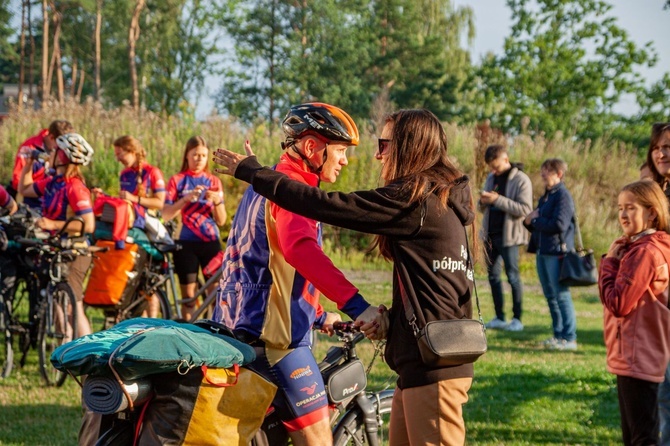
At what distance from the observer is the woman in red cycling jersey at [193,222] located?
10016 millimetres

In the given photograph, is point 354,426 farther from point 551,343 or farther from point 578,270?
point 551,343

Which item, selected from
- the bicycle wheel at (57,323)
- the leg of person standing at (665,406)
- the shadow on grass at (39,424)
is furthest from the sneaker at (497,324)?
the leg of person standing at (665,406)

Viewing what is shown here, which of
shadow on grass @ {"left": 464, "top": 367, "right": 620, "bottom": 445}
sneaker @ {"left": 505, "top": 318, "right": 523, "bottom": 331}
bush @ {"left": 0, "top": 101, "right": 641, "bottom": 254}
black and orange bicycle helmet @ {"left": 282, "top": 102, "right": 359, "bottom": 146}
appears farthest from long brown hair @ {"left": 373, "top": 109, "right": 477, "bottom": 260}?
bush @ {"left": 0, "top": 101, "right": 641, "bottom": 254}

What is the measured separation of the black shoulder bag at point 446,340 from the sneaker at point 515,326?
8.66 meters

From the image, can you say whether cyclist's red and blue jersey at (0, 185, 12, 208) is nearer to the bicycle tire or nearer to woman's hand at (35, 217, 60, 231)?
woman's hand at (35, 217, 60, 231)

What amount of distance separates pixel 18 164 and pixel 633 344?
8.06m

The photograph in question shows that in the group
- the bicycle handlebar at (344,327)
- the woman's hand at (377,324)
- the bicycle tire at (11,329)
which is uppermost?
the woman's hand at (377,324)

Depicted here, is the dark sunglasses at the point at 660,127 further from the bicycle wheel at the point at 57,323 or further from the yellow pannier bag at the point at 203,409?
the bicycle wheel at the point at 57,323

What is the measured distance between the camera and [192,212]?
10.0 m

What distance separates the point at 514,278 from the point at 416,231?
28.0 ft

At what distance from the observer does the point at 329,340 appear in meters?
10.9

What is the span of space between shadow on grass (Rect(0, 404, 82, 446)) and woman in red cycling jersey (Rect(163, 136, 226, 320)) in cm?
264

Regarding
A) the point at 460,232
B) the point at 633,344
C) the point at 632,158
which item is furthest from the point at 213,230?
the point at 632,158

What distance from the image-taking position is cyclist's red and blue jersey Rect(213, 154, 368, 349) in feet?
12.1
